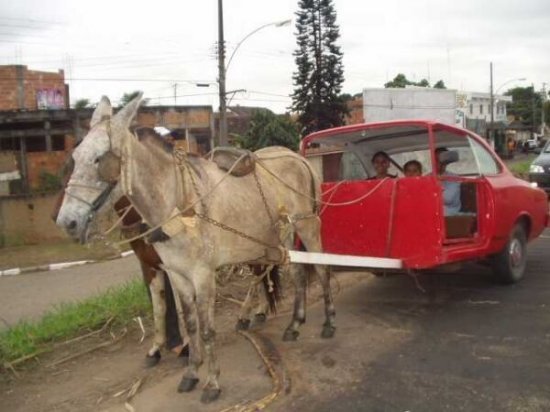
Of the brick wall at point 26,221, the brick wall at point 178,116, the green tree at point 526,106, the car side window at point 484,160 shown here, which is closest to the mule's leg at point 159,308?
the car side window at point 484,160

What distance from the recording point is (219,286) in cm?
736

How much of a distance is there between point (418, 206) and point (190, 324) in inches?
95.3

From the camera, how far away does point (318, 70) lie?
129 feet

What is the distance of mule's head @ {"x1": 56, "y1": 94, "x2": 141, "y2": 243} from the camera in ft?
12.1

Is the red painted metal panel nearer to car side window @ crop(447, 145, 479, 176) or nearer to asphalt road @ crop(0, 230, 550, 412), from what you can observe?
asphalt road @ crop(0, 230, 550, 412)

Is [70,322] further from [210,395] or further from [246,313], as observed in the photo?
[210,395]

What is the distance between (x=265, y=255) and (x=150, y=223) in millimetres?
1224

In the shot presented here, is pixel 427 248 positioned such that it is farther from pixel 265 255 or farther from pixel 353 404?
pixel 353 404

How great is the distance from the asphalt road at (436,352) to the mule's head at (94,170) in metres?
1.79

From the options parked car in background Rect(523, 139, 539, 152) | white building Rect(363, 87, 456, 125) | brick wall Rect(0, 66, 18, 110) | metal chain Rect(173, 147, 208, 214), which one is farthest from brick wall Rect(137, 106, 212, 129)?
metal chain Rect(173, 147, 208, 214)

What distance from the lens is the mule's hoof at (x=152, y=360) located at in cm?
498

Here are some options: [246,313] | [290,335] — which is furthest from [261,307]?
[290,335]

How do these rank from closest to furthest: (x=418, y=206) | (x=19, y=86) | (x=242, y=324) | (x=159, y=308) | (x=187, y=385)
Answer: (x=187, y=385) < (x=159, y=308) < (x=418, y=206) < (x=242, y=324) < (x=19, y=86)

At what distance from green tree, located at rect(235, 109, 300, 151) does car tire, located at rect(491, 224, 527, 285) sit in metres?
16.4
